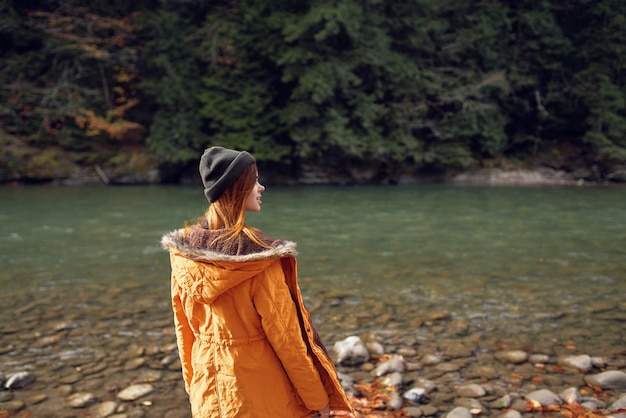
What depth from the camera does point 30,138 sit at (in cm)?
2027

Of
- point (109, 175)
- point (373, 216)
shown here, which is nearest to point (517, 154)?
point (373, 216)

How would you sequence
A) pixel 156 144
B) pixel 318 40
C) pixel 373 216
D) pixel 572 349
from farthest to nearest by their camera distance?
pixel 156 144 < pixel 318 40 < pixel 373 216 < pixel 572 349

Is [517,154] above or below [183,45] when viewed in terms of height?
below

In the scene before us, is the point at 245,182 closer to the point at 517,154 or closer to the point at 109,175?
the point at 109,175

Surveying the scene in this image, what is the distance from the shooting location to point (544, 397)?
3.33 meters

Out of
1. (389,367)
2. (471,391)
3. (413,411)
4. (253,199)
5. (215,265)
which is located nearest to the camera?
(215,265)

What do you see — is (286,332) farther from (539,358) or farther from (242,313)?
(539,358)

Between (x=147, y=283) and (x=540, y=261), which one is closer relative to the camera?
(x=147, y=283)

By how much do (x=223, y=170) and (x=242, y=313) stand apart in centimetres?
50

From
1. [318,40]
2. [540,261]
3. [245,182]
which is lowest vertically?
[540,261]

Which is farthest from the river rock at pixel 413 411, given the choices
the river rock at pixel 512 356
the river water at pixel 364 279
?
the river rock at pixel 512 356

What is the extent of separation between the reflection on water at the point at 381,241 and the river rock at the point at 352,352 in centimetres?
159

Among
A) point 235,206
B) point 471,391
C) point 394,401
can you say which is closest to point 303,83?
point 471,391

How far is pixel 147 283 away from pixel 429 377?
3.95 metres
